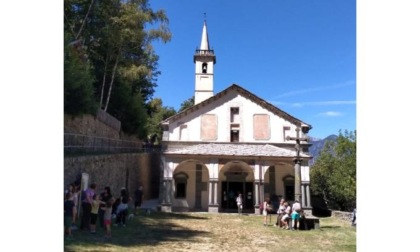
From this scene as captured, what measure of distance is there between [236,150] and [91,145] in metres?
8.05

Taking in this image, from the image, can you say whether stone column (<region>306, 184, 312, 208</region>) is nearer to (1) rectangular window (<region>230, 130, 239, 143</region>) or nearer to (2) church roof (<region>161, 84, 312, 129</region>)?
(2) church roof (<region>161, 84, 312, 129</region>)

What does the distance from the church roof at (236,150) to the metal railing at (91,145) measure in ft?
7.62

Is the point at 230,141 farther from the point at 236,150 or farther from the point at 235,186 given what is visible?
the point at 235,186

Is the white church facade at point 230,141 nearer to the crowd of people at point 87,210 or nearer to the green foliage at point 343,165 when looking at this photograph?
the green foliage at point 343,165

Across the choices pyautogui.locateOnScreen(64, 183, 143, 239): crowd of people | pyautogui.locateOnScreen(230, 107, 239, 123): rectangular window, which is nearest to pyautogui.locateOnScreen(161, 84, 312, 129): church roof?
pyautogui.locateOnScreen(230, 107, 239, 123): rectangular window

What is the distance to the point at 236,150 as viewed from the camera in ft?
52.6

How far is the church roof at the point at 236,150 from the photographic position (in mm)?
15758

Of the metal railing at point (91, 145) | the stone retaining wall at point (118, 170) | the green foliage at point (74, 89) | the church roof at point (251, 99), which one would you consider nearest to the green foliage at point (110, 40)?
the green foliage at point (74, 89)

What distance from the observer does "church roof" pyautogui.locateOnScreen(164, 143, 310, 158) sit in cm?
1576

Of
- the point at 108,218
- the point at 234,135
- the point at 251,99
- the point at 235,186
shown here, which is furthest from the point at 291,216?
the point at 251,99

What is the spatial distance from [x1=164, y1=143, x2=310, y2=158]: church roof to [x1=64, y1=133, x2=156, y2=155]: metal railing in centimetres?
232

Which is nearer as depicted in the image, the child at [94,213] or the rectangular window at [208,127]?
Answer: the child at [94,213]
